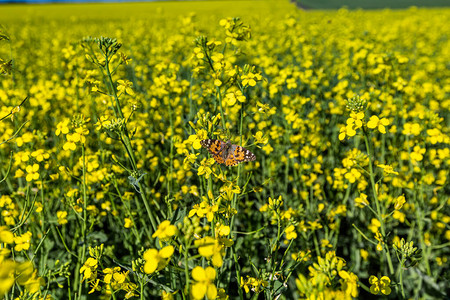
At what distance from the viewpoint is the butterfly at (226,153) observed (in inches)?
79.0

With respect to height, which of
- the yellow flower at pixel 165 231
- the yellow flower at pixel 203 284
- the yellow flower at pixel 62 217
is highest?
the yellow flower at pixel 165 231

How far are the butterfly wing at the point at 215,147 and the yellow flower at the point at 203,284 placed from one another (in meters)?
0.99

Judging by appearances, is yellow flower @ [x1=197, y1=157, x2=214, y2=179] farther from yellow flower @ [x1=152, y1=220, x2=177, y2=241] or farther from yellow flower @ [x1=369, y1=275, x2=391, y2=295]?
yellow flower @ [x1=369, y1=275, x2=391, y2=295]

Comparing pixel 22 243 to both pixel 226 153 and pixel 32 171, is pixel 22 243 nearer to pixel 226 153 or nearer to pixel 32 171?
pixel 32 171

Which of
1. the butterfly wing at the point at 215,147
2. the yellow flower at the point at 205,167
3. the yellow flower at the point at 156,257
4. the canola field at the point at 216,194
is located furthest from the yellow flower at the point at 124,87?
the yellow flower at the point at 156,257

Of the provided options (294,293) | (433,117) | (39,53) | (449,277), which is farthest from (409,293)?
(39,53)

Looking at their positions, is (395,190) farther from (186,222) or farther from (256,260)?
(186,222)

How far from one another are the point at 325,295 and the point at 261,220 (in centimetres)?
214

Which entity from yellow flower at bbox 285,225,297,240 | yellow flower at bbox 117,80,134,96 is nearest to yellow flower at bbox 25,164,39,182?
yellow flower at bbox 117,80,134,96

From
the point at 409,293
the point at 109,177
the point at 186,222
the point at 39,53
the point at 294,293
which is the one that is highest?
the point at 39,53

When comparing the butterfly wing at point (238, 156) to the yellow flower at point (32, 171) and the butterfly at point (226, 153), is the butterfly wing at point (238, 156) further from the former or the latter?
the yellow flower at point (32, 171)

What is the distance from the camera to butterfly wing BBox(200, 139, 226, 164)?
202 centimetres

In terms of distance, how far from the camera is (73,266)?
2.75 metres

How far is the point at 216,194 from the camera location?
2.19m
